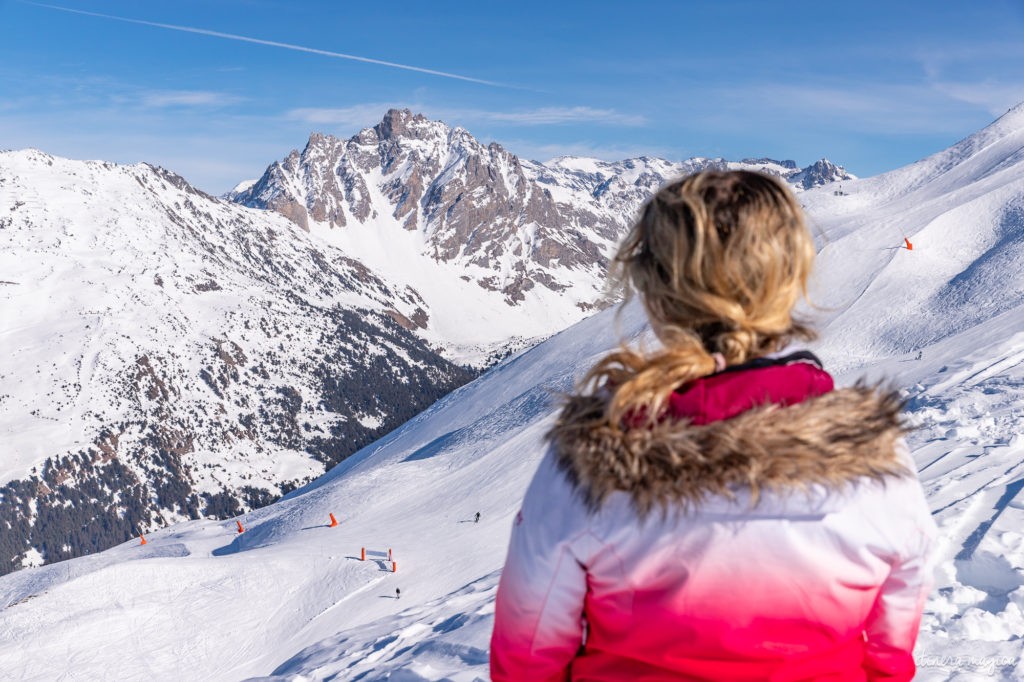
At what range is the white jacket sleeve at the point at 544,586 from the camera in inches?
87.8

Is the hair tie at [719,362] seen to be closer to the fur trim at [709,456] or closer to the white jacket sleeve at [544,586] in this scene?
the fur trim at [709,456]

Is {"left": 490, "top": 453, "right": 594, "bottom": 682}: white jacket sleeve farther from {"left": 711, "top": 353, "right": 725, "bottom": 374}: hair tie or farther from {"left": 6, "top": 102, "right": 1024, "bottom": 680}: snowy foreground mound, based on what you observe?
{"left": 6, "top": 102, "right": 1024, "bottom": 680}: snowy foreground mound

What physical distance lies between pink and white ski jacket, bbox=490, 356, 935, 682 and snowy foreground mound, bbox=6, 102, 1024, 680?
929mm

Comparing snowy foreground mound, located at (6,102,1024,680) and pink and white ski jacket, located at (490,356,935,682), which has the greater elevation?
pink and white ski jacket, located at (490,356,935,682)

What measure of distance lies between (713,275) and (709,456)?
0.61 meters

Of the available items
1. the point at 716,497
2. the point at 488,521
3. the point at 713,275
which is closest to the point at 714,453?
the point at 716,497

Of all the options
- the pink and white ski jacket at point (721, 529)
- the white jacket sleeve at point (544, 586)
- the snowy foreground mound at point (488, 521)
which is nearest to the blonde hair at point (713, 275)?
the pink and white ski jacket at point (721, 529)

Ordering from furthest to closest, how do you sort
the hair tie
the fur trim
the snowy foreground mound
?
the snowy foreground mound, the hair tie, the fur trim

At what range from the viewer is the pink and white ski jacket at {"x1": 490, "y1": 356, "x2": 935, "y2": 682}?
220 cm

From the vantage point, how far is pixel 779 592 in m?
2.24

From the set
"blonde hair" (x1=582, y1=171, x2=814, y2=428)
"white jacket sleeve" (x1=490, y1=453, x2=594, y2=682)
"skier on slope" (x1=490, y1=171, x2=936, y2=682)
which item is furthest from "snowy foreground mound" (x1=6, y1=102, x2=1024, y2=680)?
"white jacket sleeve" (x1=490, y1=453, x2=594, y2=682)

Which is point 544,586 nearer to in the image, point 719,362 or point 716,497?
point 716,497

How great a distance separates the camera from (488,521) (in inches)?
952

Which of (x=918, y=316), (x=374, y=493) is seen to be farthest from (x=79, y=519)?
(x=918, y=316)
